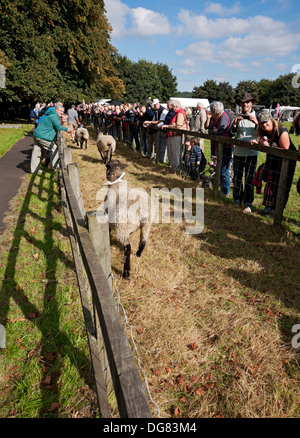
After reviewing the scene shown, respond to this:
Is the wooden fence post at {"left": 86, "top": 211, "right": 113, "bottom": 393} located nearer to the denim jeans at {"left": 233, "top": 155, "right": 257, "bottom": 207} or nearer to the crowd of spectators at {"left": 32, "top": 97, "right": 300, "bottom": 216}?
the crowd of spectators at {"left": 32, "top": 97, "right": 300, "bottom": 216}

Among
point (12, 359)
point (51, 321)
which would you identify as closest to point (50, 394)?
point (12, 359)

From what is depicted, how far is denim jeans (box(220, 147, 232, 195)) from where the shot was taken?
268 inches

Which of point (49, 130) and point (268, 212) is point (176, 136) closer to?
point (49, 130)

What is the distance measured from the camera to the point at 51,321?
310 centimetres

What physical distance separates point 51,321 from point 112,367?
2290 millimetres

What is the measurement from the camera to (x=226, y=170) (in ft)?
22.5

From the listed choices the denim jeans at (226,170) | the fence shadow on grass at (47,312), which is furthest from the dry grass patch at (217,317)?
the denim jeans at (226,170)

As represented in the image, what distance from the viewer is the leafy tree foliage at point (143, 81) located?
7794 cm

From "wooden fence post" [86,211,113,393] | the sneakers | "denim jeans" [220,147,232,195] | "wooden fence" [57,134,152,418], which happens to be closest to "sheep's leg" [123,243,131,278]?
"wooden fence" [57,134,152,418]

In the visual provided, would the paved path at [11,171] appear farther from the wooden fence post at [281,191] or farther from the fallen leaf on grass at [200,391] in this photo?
the wooden fence post at [281,191]

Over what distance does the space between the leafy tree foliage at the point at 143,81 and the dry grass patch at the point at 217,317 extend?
7675 centimetres

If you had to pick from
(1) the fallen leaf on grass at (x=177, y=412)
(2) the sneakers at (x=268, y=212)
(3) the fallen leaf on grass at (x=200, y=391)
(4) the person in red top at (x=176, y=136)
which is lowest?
(1) the fallen leaf on grass at (x=177, y=412)

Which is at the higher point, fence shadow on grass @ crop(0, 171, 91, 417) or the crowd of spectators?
the crowd of spectators

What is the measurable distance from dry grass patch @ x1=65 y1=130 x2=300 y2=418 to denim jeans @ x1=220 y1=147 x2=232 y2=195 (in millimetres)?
1767
